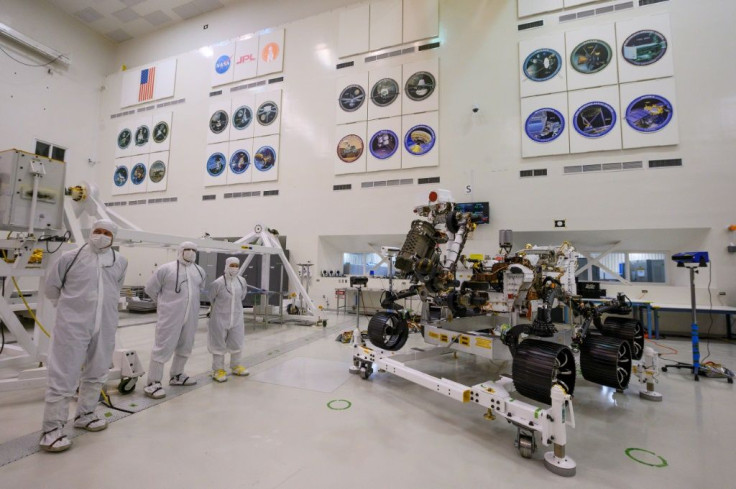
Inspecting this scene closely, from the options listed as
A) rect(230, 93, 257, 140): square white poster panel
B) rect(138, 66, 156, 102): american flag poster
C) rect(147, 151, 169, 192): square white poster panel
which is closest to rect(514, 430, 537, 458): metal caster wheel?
rect(230, 93, 257, 140): square white poster panel

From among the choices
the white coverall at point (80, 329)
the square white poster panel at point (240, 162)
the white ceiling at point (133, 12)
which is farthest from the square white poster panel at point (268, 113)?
the white coverall at point (80, 329)

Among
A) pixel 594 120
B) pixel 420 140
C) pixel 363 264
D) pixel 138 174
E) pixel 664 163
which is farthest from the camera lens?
pixel 138 174

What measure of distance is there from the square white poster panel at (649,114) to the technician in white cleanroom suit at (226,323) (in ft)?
27.6

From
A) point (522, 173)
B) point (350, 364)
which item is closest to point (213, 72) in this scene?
point (522, 173)

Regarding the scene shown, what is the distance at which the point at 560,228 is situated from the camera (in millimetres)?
7586

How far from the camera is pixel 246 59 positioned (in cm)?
1130

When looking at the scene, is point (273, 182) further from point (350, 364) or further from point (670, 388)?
point (670, 388)

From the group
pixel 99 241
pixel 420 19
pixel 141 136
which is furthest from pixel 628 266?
pixel 141 136

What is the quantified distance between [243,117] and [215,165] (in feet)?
6.13

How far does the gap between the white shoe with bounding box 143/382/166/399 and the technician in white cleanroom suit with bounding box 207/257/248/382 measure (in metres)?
0.59

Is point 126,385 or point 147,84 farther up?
point 147,84

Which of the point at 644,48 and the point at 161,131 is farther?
the point at 161,131

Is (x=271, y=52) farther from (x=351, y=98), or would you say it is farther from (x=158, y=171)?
(x=158, y=171)

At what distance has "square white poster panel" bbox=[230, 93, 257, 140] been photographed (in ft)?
36.0
